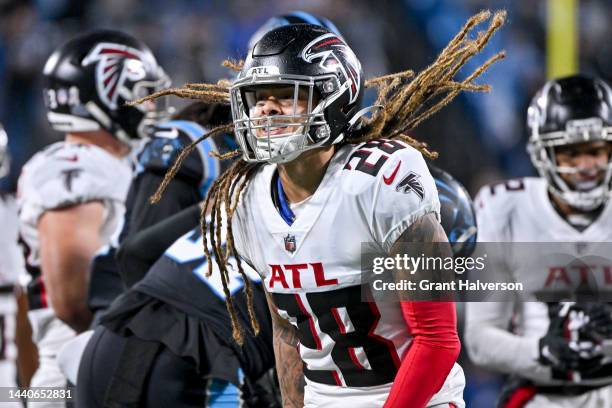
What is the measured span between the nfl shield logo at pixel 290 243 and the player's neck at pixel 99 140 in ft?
7.09

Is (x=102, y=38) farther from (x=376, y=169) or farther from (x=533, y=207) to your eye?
(x=376, y=169)

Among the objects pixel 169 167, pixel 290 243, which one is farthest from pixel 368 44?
pixel 290 243

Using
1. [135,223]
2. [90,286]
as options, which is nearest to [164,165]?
[135,223]

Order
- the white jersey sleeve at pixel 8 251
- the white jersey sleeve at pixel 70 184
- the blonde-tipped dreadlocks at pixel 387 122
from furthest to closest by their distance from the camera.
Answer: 1. the white jersey sleeve at pixel 8 251
2. the white jersey sleeve at pixel 70 184
3. the blonde-tipped dreadlocks at pixel 387 122

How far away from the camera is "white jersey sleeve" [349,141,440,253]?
246cm

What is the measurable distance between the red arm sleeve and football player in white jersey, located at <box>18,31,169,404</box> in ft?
6.75

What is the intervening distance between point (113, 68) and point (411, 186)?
241 cm

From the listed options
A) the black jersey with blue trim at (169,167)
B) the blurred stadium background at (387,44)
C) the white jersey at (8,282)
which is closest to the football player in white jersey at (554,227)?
the black jersey with blue trim at (169,167)

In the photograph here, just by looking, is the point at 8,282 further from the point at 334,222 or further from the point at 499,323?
the point at 334,222

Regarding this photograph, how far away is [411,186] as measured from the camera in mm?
2477

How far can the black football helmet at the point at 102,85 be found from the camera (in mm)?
4551

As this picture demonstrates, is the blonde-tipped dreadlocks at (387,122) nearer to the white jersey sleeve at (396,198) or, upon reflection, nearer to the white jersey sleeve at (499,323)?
the white jersey sleeve at (396,198)

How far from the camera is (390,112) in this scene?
2.78m

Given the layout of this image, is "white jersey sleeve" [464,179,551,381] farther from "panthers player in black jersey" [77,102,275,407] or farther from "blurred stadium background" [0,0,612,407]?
"blurred stadium background" [0,0,612,407]
